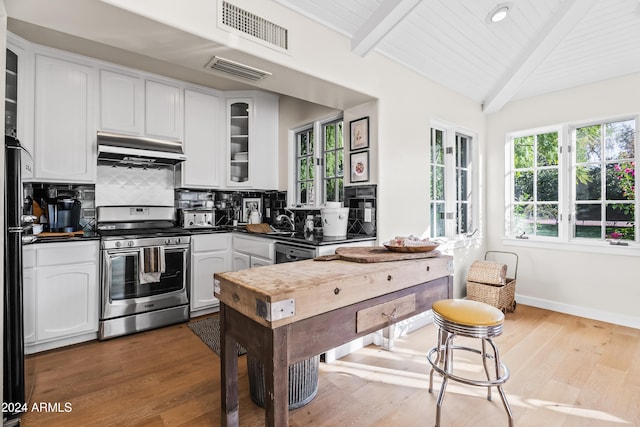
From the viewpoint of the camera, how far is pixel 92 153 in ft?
9.89

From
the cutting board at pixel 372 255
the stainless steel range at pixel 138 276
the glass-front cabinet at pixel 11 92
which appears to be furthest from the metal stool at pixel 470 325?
the glass-front cabinet at pixel 11 92

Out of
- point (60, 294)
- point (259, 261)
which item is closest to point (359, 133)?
point (259, 261)

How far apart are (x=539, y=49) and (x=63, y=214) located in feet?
15.2

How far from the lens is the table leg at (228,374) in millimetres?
Answer: 1549

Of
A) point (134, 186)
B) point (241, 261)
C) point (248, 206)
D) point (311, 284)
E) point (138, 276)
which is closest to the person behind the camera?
point (311, 284)

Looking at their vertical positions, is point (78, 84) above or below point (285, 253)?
above

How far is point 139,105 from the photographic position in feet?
10.7

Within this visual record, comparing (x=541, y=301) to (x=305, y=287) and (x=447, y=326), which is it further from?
(x=305, y=287)

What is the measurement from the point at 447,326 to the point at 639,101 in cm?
322

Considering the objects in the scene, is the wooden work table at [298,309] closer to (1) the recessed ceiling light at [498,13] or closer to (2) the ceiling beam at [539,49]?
(1) the recessed ceiling light at [498,13]

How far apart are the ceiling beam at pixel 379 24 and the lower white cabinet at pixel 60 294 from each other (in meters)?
2.75

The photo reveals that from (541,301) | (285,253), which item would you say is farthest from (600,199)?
(285,253)

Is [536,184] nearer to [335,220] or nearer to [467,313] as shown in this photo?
[335,220]

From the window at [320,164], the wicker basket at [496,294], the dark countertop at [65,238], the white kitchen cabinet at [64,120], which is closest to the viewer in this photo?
the dark countertop at [65,238]
